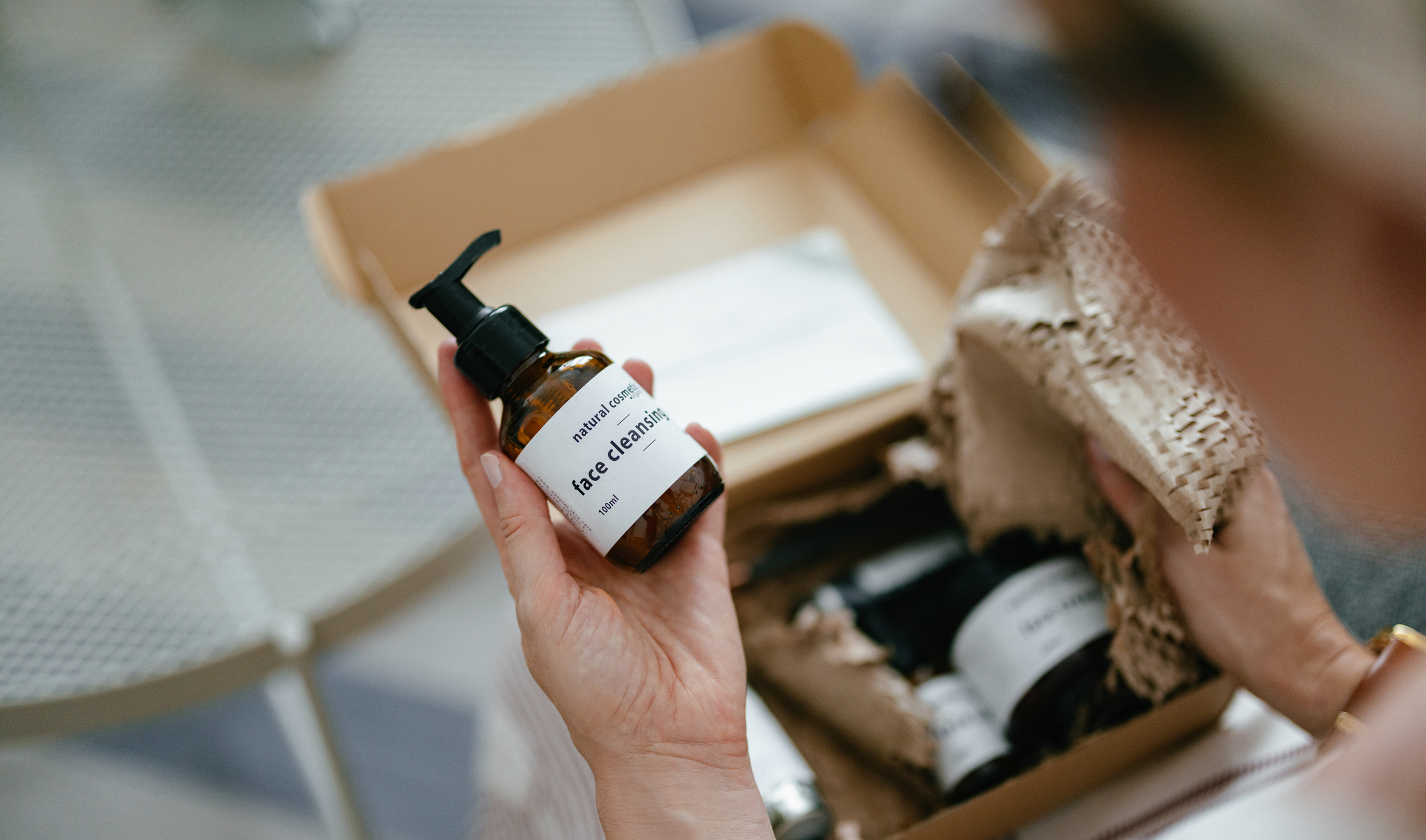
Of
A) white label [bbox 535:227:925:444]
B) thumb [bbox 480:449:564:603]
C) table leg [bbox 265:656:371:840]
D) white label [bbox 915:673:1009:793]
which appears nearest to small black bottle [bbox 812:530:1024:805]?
white label [bbox 915:673:1009:793]

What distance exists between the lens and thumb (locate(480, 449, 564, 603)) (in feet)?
1.64

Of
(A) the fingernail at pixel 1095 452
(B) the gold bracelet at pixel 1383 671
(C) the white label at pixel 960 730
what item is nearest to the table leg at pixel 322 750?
(C) the white label at pixel 960 730

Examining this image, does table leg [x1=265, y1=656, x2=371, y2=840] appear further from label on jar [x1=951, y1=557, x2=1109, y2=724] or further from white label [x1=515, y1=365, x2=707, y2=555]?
label on jar [x1=951, y1=557, x2=1109, y2=724]

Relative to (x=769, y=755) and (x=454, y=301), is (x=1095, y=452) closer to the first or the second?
(x=769, y=755)

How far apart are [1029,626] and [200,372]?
719 mm

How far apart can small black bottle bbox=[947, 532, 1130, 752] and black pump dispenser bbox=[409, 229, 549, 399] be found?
0.35 m

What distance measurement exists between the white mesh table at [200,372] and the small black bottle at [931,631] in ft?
1.10

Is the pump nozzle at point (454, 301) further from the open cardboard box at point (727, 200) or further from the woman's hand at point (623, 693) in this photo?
the open cardboard box at point (727, 200)

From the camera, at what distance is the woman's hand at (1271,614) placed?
1.73 feet

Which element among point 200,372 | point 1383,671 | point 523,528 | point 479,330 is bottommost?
point 1383,671

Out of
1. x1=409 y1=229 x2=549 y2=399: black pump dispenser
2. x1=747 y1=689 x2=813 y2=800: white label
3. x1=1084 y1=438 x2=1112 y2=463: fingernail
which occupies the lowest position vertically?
x1=747 y1=689 x2=813 y2=800: white label

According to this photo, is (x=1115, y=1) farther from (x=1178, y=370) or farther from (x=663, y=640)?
(x=663, y=640)

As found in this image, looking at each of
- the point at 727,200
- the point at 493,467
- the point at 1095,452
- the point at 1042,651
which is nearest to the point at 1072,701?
the point at 1042,651

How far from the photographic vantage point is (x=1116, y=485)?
0.56m
